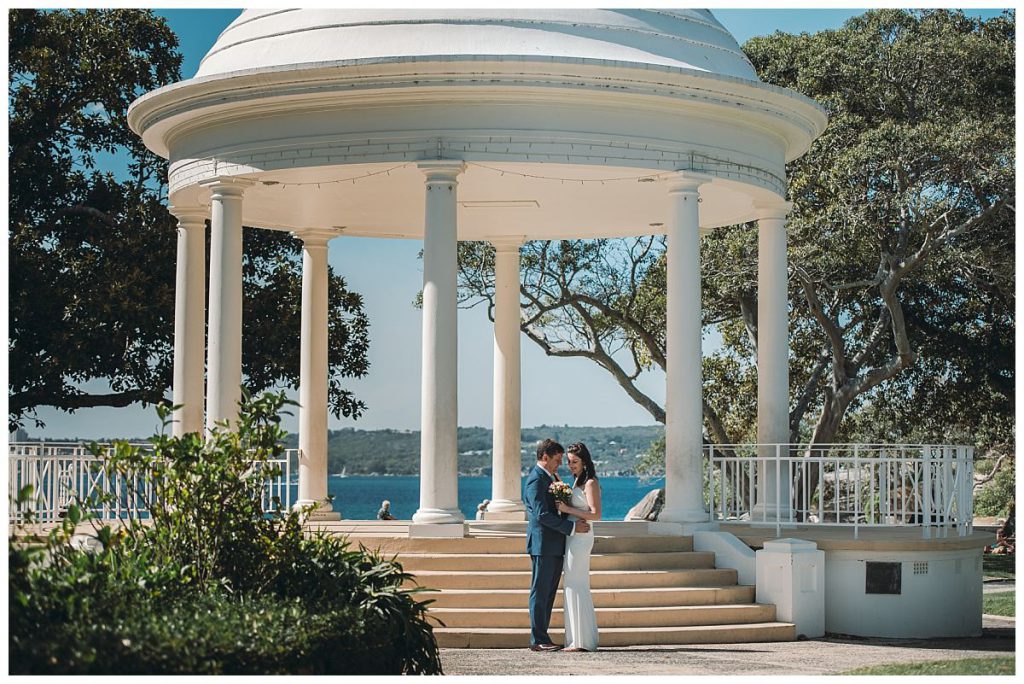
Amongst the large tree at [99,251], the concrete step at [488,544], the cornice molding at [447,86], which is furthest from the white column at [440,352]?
the large tree at [99,251]

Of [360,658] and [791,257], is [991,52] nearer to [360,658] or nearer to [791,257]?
[791,257]

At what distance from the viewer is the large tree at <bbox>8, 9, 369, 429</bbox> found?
1315 inches

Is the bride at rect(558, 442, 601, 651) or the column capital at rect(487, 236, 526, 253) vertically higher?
the column capital at rect(487, 236, 526, 253)

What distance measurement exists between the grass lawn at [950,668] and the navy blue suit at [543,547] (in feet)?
12.3

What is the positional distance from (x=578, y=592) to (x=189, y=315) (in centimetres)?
967

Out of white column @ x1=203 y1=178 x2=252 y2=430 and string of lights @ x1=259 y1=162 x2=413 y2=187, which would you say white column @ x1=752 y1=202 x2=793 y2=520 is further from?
white column @ x1=203 y1=178 x2=252 y2=430

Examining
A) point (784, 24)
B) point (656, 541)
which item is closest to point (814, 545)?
point (656, 541)

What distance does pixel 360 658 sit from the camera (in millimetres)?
13969

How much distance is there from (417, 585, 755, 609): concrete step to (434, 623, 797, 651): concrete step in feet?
1.81

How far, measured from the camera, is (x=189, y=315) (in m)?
24.7

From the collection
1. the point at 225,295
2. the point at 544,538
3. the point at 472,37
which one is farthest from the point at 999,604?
the point at 225,295

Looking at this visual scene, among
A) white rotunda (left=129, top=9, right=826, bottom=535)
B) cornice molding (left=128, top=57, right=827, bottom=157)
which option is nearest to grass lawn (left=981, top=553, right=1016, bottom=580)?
white rotunda (left=129, top=9, right=826, bottom=535)

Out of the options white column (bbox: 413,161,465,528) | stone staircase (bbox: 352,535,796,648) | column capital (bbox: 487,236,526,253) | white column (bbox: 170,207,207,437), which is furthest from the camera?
column capital (bbox: 487,236,526,253)

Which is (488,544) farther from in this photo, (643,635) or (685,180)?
(685,180)
